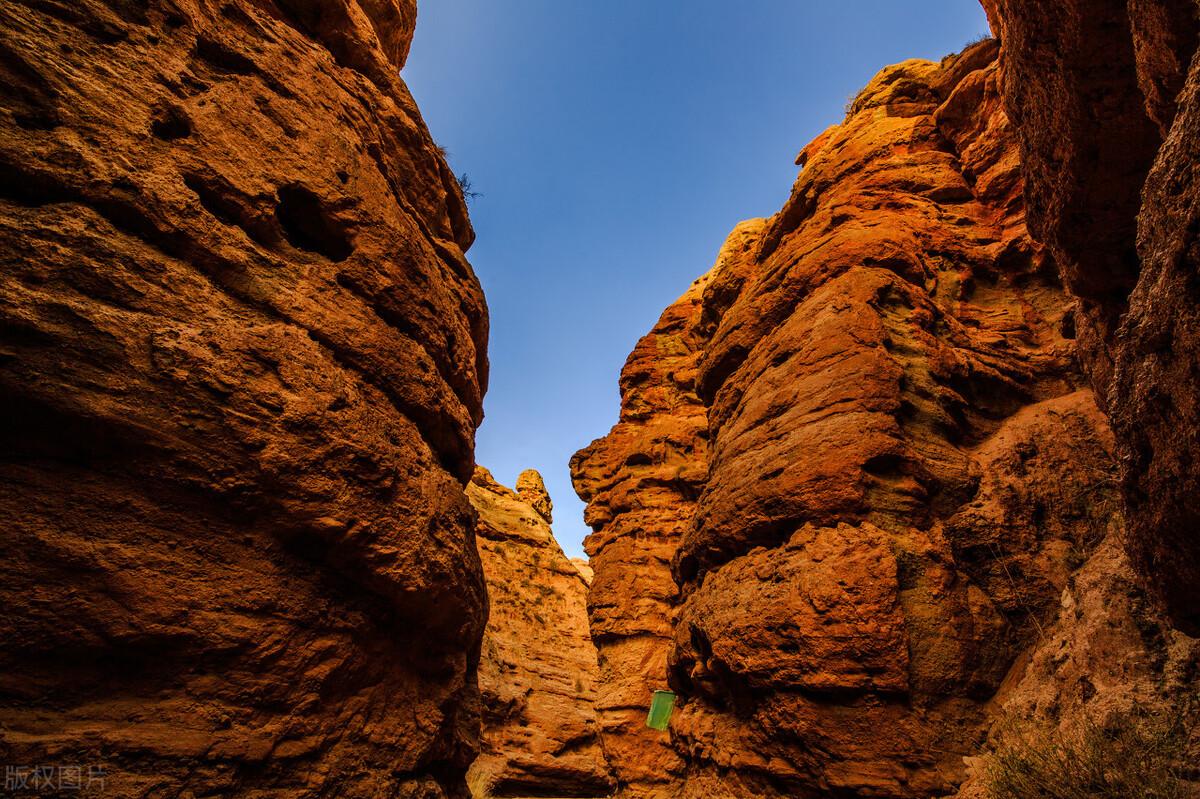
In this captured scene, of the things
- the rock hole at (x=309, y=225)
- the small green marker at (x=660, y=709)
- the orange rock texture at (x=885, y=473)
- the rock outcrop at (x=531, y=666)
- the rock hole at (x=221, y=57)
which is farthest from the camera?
the rock outcrop at (x=531, y=666)

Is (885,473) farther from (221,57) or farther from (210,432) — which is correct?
(221,57)

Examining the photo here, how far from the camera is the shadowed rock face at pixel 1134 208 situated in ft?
9.53

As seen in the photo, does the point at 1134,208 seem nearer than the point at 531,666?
Yes

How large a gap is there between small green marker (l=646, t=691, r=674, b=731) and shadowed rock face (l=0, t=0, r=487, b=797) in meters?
10.7

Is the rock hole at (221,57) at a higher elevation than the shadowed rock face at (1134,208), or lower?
higher

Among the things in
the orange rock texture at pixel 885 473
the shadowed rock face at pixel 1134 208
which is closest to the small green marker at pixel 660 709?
the orange rock texture at pixel 885 473

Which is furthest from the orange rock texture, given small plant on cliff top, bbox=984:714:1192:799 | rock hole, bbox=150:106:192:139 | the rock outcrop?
rock hole, bbox=150:106:192:139

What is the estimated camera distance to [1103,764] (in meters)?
4.66

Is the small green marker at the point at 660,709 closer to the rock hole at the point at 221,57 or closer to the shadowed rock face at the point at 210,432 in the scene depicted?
the shadowed rock face at the point at 210,432

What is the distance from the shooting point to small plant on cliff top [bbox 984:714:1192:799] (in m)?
4.22

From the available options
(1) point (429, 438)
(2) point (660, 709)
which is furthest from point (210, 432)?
(2) point (660, 709)

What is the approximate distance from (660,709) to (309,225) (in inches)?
625

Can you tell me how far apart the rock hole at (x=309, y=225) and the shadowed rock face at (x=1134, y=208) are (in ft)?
22.4

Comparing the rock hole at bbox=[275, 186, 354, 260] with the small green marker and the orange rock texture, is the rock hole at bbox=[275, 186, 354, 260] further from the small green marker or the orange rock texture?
the small green marker
